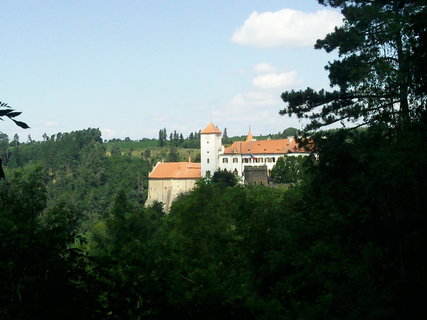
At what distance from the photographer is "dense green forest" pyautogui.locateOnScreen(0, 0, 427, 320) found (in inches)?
289

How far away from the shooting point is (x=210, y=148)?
96.3 meters

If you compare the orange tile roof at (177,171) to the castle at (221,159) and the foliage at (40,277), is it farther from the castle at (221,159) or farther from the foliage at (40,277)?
the foliage at (40,277)

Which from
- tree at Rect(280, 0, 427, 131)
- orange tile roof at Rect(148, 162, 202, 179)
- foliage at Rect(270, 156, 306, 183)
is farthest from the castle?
tree at Rect(280, 0, 427, 131)

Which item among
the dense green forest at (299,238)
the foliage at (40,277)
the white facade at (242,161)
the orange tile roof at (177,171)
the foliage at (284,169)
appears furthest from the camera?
the orange tile roof at (177,171)

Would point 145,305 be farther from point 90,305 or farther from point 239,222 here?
point 239,222

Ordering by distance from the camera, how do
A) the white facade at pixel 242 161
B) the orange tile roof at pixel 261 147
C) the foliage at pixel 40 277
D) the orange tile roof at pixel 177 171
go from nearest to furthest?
the foliage at pixel 40 277
the white facade at pixel 242 161
the orange tile roof at pixel 261 147
the orange tile roof at pixel 177 171

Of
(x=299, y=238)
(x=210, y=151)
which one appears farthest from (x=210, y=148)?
(x=299, y=238)

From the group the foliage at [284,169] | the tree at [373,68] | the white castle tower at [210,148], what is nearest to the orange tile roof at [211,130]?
the white castle tower at [210,148]

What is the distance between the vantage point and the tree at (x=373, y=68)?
11.8m

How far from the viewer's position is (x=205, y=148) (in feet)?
318

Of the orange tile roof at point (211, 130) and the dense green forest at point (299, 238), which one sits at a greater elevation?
the orange tile roof at point (211, 130)

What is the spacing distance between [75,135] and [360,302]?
154 m

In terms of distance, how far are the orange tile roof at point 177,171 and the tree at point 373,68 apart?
258ft

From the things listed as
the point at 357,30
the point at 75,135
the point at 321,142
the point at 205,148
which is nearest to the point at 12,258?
the point at 321,142
